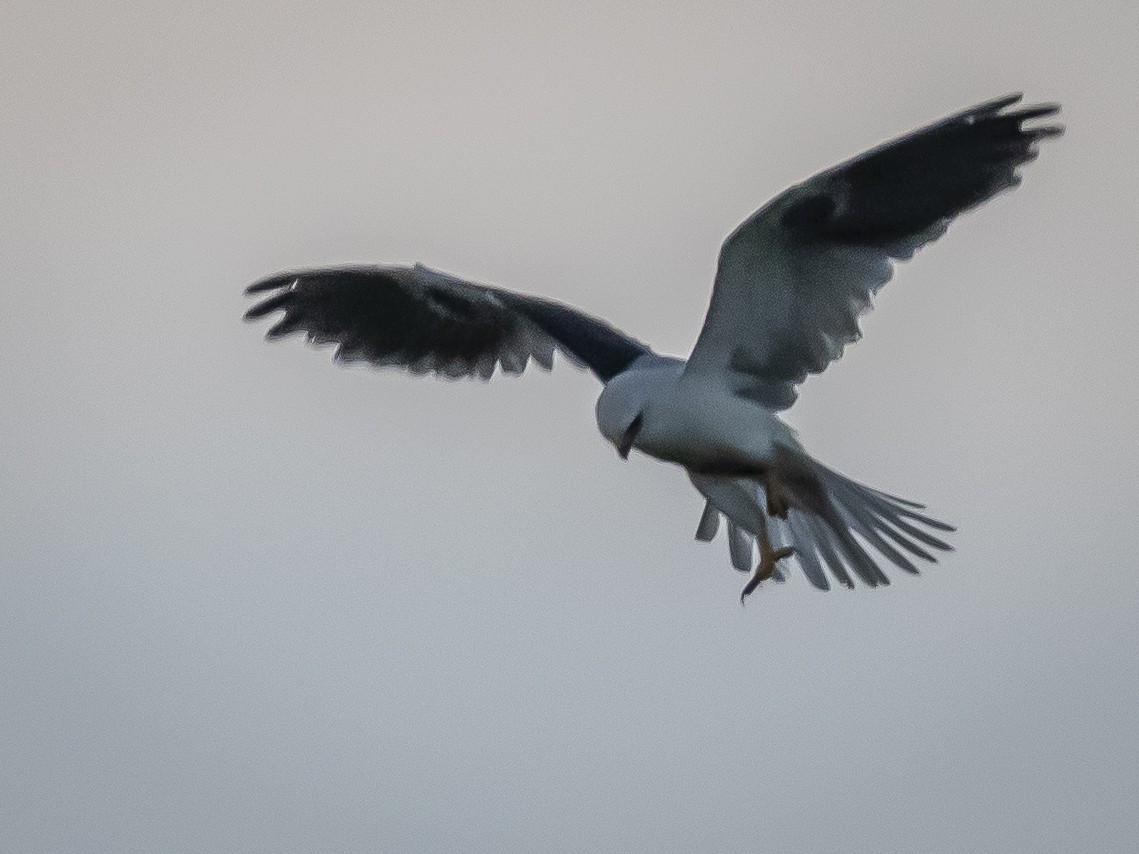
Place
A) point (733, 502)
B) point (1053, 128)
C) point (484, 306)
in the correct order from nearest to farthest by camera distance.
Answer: point (1053, 128) → point (733, 502) → point (484, 306)

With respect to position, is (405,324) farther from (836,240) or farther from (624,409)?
(836,240)

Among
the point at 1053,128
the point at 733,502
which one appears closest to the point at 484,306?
the point at 733,502

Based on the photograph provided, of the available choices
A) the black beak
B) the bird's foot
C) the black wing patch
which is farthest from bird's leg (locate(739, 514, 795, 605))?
the black wing patch

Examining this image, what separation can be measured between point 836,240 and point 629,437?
37.9 inches

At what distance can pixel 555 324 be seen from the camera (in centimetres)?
746

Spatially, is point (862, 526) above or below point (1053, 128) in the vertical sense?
below

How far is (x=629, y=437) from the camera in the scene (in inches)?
270

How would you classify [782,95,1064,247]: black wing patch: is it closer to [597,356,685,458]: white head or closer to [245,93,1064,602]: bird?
[245,93,1064,602]: bird

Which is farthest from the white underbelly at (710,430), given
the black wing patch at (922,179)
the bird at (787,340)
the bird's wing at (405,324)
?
the bird's wing at (405,324)

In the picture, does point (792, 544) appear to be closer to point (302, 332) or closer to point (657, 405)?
point (657, 405)

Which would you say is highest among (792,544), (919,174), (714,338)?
(919,174)

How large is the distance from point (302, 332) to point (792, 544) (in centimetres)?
235

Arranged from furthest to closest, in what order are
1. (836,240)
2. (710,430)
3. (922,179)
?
(710,430), (836,240), (922,179)

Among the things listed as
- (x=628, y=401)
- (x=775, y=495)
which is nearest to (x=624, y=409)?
(x=628, y=401)
